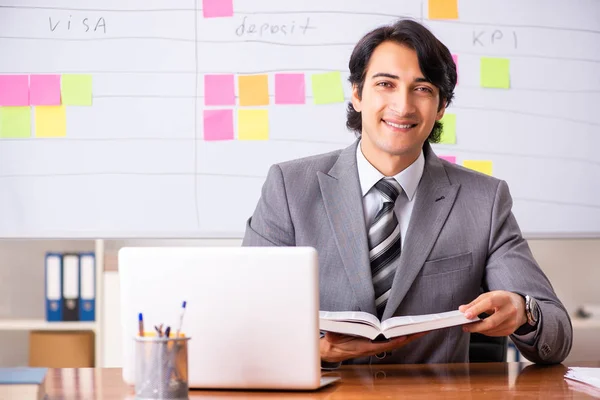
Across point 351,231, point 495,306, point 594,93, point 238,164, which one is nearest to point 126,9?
point 238,164

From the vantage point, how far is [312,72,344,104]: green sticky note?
304cm

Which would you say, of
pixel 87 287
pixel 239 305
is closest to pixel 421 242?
pixel 239 305

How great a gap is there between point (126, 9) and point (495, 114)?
4.70 ft

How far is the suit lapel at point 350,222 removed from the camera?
1.85m

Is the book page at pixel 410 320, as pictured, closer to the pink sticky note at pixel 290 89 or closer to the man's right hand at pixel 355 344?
the man's right hand at pixel 355 344

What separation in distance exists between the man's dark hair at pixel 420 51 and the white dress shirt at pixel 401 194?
205 mm

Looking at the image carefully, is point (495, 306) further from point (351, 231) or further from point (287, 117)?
point (287, 117)

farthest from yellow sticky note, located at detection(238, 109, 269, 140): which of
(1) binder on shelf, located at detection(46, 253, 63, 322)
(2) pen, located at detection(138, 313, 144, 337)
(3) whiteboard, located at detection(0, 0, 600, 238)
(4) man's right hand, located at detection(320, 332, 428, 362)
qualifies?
(2) pen, located at detection(138, 313, 144, 337)

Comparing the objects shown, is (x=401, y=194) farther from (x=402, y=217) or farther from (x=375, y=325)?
(x=375, y=325)

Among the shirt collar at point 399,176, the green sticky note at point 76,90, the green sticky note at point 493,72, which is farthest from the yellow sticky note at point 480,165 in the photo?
the green sticky note at point 76,90

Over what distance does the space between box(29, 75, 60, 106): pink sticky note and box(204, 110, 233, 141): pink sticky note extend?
0.56 metres

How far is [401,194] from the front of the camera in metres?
1.98

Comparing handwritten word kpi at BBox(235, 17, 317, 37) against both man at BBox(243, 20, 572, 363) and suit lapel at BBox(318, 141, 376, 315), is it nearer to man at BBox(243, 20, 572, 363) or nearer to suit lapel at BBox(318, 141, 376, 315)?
man at BBox(243, 20, 572, 363)

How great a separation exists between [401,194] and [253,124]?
1159 mm
